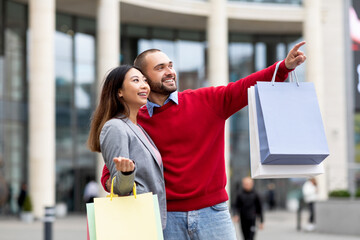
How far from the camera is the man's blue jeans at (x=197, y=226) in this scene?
348 centimetres

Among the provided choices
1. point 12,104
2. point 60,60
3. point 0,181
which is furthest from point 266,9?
point 0,181

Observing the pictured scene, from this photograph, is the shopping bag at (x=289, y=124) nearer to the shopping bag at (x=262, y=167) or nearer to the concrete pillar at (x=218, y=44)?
the shopping bag at (x=262, y=167)

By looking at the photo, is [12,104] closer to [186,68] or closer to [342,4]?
[186,68]

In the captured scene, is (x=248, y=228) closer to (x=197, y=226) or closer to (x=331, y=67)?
(x=197, y=226)

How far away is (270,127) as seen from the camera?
10.7ft

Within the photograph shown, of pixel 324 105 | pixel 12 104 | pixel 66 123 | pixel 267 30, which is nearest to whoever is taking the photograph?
pixel 12 104

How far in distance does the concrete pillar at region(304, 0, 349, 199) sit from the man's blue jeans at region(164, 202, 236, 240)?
99.6ft

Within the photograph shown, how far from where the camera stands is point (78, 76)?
3234 cm

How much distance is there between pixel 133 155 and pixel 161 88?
55cm

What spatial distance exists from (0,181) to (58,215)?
25040 millimetres

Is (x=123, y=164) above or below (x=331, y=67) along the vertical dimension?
below

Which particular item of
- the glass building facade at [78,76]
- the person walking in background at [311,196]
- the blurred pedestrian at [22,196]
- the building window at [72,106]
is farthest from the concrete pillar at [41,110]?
the person walking in background at [311,196]

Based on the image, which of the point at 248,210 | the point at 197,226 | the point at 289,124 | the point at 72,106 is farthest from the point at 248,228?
the point at 72,106

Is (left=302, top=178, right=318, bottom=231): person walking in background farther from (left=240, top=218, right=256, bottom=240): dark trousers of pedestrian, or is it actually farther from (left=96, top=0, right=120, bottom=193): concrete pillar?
(left=96, top=0, right=120, bottom=193): concrete pillar
